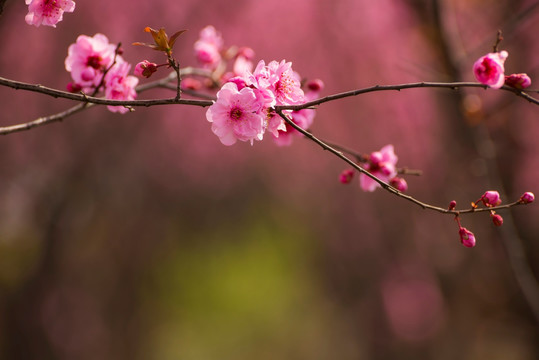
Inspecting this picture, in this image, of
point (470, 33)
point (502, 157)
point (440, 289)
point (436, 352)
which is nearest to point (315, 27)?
point (470, 33)

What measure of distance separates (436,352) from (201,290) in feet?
13.7

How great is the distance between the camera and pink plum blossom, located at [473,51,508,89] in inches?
43.4

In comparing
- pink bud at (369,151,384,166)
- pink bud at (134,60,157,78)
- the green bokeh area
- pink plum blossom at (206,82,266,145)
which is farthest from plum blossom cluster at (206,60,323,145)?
the green bokeh area

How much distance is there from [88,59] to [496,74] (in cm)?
116

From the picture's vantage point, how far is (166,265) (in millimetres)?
7555

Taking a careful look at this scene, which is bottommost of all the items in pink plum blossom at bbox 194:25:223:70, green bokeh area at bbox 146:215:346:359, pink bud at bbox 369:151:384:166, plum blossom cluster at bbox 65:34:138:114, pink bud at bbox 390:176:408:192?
Answer: green bokeh area at bbox 146:215:346:359

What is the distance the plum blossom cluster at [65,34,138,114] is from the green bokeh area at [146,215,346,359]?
5264mm

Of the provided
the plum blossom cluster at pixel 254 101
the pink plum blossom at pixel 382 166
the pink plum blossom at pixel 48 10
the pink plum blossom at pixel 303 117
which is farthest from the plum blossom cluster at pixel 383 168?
the pink plum blossom at pixel 48 10

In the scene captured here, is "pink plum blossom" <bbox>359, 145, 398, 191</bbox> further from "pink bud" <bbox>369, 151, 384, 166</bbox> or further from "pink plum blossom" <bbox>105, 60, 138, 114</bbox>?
"pink plum blossom" <bbox>105, 60, 138, 114</bbox>

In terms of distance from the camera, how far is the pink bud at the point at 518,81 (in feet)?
3.55

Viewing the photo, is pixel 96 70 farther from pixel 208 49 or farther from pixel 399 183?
pixel 399 183

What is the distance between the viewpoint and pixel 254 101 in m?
1.11

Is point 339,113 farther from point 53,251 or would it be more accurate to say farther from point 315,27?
point 53,251

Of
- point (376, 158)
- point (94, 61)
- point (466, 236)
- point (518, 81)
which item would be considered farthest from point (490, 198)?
point (94, 61)
